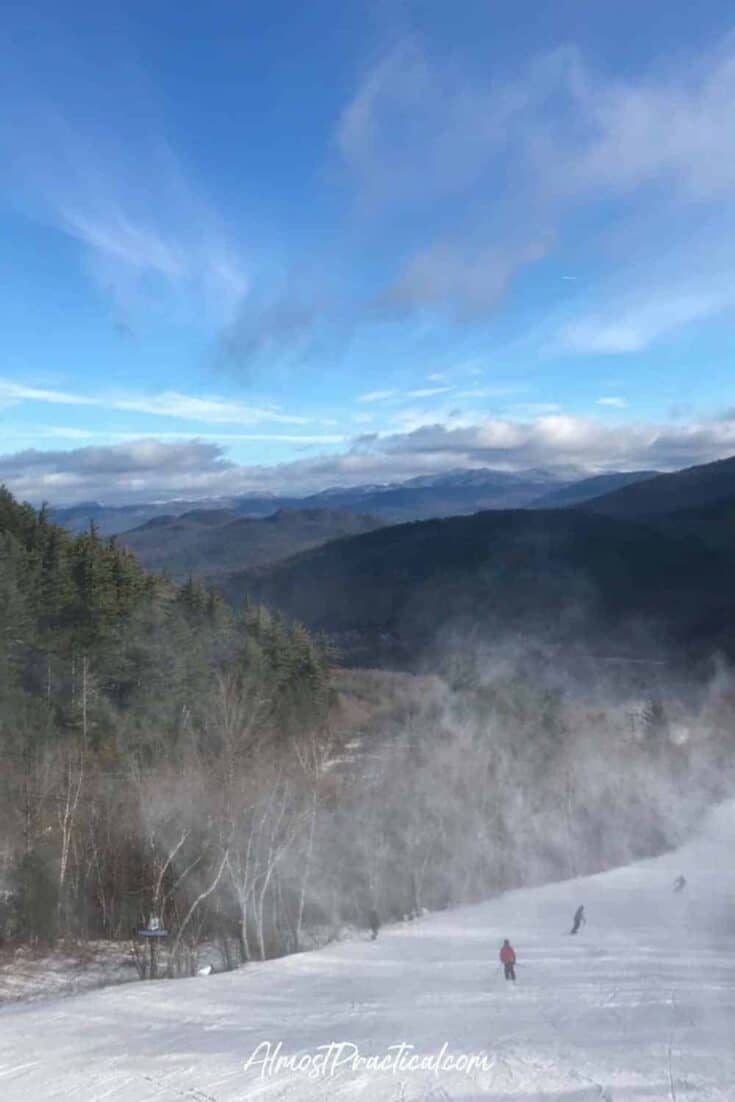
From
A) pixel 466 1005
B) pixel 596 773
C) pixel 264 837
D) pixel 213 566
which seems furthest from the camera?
pixel 213 566

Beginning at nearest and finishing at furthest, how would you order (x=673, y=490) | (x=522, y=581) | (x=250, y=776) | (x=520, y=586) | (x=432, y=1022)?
(x=432, y=1022) < (x=250, y=776) < (x=520, y=586) < (x=522, y=581) < (x=673, y=490)

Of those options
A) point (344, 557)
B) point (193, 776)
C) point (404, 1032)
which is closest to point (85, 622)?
point (193, 776)

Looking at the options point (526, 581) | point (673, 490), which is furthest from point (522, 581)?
point (673, 490)

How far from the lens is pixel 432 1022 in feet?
48.5

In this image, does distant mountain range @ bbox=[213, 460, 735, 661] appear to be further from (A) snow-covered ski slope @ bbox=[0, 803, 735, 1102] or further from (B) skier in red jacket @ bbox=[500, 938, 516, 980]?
(B) skier in red jacket @ bbox=[500, 938, 516, 980]

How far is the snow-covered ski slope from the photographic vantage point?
1187 centimetres

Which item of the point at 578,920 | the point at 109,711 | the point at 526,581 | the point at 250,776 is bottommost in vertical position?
the point at 578,920

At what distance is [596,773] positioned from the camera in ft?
120

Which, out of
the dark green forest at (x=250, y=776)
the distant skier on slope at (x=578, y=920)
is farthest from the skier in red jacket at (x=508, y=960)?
the dark green forest at (x=250, y=776)

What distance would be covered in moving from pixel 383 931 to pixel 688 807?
1933 centimetres

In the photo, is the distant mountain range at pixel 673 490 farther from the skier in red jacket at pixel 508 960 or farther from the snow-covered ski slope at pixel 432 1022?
the skier in red jacket at pixel 508 960

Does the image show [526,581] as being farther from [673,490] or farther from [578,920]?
[673,490]

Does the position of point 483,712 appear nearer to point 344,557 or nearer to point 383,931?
point 383,931

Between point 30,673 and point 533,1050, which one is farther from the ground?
point 30,673
